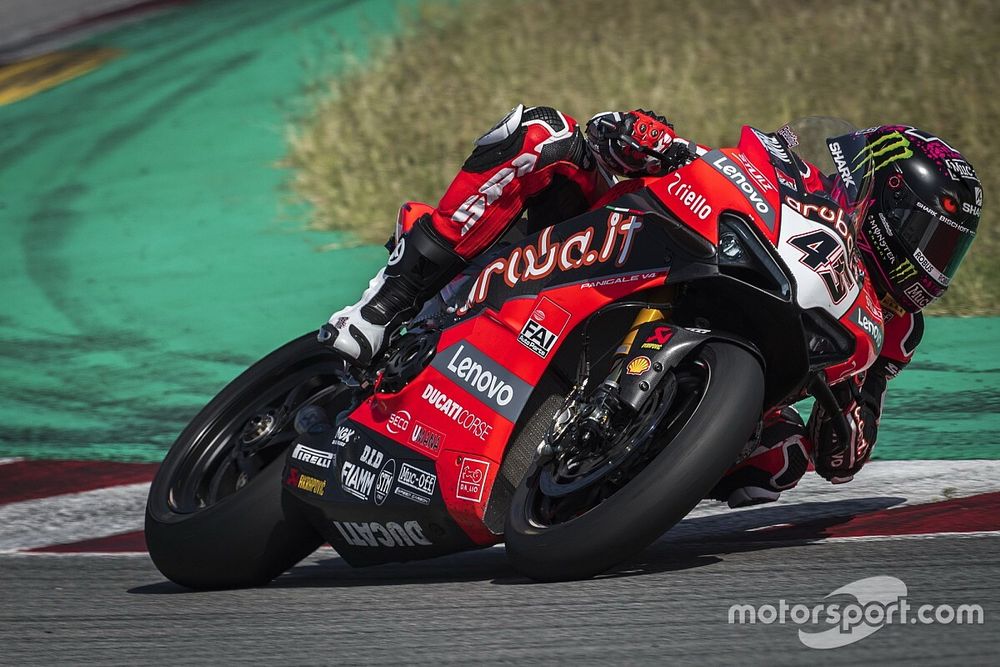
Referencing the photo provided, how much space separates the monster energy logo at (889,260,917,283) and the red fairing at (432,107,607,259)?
0.86 m

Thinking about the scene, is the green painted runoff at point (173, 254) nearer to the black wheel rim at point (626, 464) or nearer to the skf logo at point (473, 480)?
the black wheel rim at point (626, 464)

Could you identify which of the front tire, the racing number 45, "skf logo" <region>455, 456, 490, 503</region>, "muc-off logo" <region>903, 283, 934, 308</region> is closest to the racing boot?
"skf logo" <region>455, 456, 490, 503</region>

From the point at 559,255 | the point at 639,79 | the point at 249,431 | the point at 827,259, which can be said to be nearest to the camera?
the point at 827,259

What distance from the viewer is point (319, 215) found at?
9500mm

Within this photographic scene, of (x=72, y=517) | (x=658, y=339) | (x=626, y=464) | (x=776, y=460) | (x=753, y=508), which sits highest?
(x=658, y=339)

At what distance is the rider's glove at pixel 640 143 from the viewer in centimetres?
387

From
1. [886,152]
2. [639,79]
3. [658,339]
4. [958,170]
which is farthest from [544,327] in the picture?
[639,79]

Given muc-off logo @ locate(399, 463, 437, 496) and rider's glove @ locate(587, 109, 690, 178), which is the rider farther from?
muc-off logo @ locate(399, 463, 437, 496)

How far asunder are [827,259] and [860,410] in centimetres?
69

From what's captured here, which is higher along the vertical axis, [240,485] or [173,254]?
[240,485]

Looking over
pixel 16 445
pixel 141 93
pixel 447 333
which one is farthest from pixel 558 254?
pixel 141 93

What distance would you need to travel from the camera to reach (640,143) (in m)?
3.86

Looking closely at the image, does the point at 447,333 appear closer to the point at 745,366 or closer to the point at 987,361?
the point at 745,366

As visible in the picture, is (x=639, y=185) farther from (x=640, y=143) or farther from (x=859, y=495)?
(x=859, y=495)
